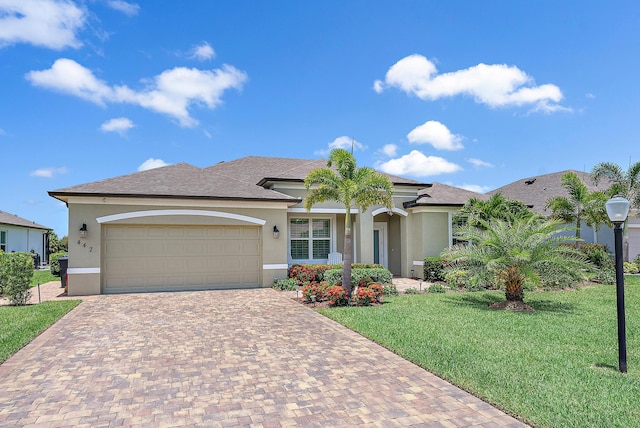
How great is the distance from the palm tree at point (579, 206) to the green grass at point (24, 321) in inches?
781

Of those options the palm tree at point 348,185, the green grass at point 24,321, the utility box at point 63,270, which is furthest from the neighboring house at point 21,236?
the palm tree at point 348,185

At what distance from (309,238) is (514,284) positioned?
8.96 meters

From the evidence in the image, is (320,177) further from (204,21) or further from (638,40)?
Result: (638,40)

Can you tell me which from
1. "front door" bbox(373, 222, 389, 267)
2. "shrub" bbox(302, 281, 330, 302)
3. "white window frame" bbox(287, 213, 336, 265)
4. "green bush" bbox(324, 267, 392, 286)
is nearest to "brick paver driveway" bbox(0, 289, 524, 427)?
"shrub" bbox(302, 281, 330, 302)

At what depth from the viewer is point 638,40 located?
12.0 meters

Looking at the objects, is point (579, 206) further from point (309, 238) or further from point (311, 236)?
point (309, 238)

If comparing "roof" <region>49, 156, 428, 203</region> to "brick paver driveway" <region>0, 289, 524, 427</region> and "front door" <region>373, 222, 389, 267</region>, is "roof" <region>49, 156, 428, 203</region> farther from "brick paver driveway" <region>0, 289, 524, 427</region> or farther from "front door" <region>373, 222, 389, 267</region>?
"brick paver driveway" <region>0, 289, 524, 427</region>

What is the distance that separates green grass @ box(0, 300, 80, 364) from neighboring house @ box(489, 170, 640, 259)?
19904 mm

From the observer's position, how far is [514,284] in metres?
10.7

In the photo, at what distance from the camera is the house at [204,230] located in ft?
43.6

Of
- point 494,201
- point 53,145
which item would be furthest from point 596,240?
point 53,145

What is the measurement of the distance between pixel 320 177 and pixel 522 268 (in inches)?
237

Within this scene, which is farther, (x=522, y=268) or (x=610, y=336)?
(x=522, y=268)

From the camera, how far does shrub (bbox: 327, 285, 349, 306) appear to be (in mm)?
11000
